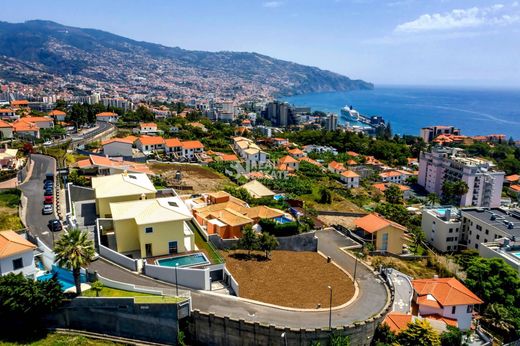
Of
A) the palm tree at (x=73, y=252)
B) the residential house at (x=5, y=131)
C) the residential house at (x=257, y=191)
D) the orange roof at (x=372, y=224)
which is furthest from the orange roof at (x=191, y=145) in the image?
the palm tree at (x=73, y=252)

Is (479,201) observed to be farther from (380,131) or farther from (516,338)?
(380,131)

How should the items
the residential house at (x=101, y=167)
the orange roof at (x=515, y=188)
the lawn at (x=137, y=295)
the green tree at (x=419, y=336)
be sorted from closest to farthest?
1. the lawn at (x=137, y=295)
2. the green tree at (x=419, y=336)
3. the residential house at (x=101, y=167)
4. the orange roof at (x=515, y=188)

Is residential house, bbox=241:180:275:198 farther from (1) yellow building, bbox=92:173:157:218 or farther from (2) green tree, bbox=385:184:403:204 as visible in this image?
(2) green tree, bbox=385:184:403:204

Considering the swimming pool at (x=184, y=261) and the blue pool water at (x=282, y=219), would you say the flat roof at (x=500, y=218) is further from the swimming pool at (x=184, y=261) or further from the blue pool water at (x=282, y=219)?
the swimming pool at (x=184, y=261)

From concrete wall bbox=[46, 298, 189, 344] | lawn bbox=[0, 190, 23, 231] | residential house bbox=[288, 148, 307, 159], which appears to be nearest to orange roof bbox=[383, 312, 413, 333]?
concrete wall bbox=[46, 298, 189, 344]

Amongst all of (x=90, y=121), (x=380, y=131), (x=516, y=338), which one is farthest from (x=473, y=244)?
(x=380, y=131)

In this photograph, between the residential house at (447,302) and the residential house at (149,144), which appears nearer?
the residential house at (447,302)
